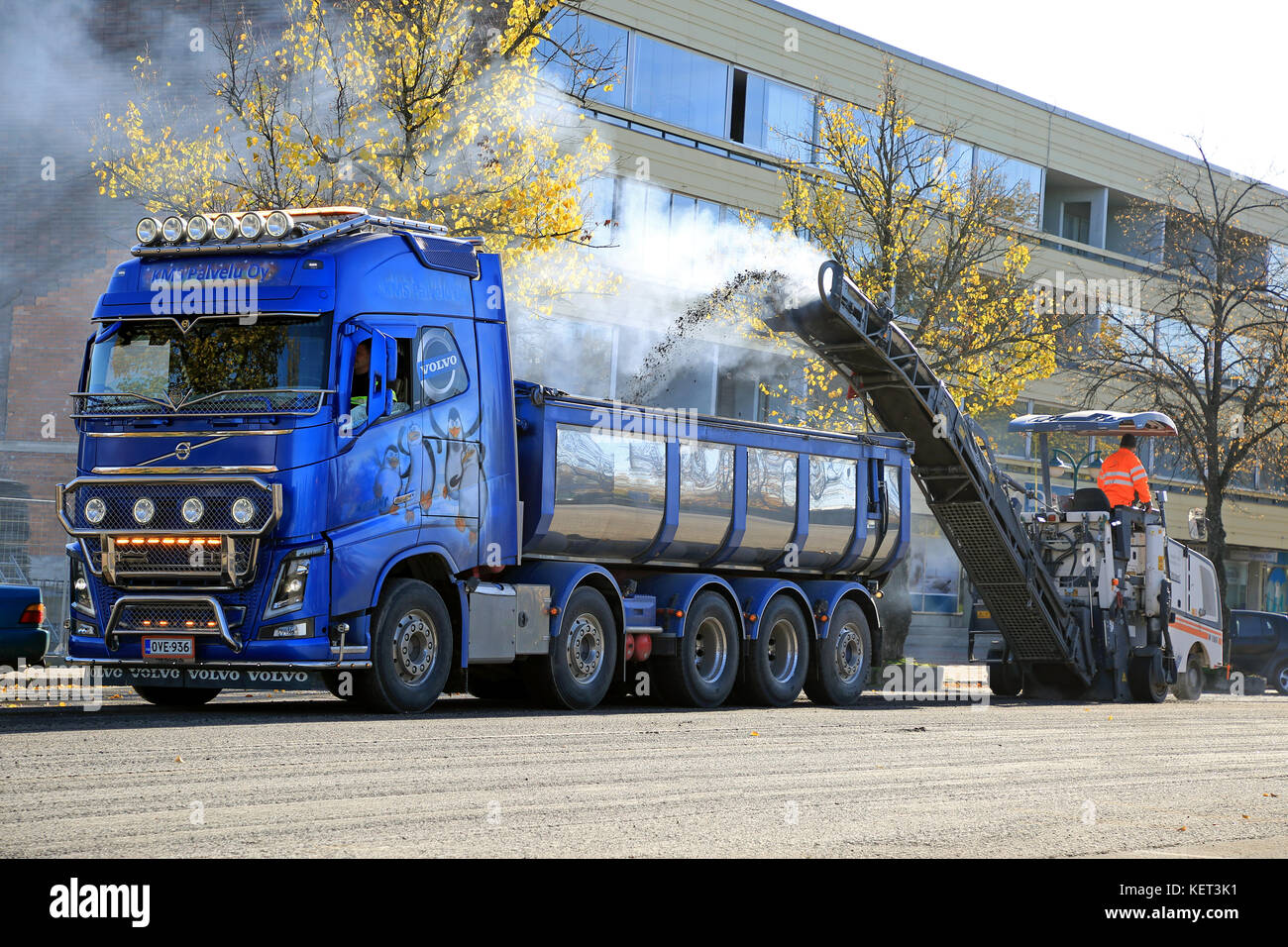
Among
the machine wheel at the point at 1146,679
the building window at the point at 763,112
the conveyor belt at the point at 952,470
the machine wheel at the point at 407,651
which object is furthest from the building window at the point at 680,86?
the machine wheel at the point at 407,651

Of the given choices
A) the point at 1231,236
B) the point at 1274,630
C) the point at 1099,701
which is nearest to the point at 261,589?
the point at 1099,701

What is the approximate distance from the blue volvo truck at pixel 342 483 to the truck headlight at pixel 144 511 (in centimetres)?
1

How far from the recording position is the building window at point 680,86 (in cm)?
3716

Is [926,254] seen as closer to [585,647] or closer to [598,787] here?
[585,647]

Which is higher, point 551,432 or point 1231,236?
point 1231,236

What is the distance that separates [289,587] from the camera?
43.2 ft

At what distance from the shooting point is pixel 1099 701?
892 inches

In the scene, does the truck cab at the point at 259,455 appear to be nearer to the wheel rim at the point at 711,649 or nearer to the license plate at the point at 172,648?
the license plate at the point at 172,648

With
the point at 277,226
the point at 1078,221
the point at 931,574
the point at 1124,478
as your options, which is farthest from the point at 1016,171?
the point at 277,226

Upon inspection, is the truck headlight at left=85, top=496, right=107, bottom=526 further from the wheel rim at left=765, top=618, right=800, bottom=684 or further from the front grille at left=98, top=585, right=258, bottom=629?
the wheel rim at left=765, top=618, right=800, bottom=684

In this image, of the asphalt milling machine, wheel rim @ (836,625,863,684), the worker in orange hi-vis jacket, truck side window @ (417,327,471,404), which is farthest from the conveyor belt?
truck side window @ (417,327,471,404)

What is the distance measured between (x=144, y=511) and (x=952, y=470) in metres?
11.3
